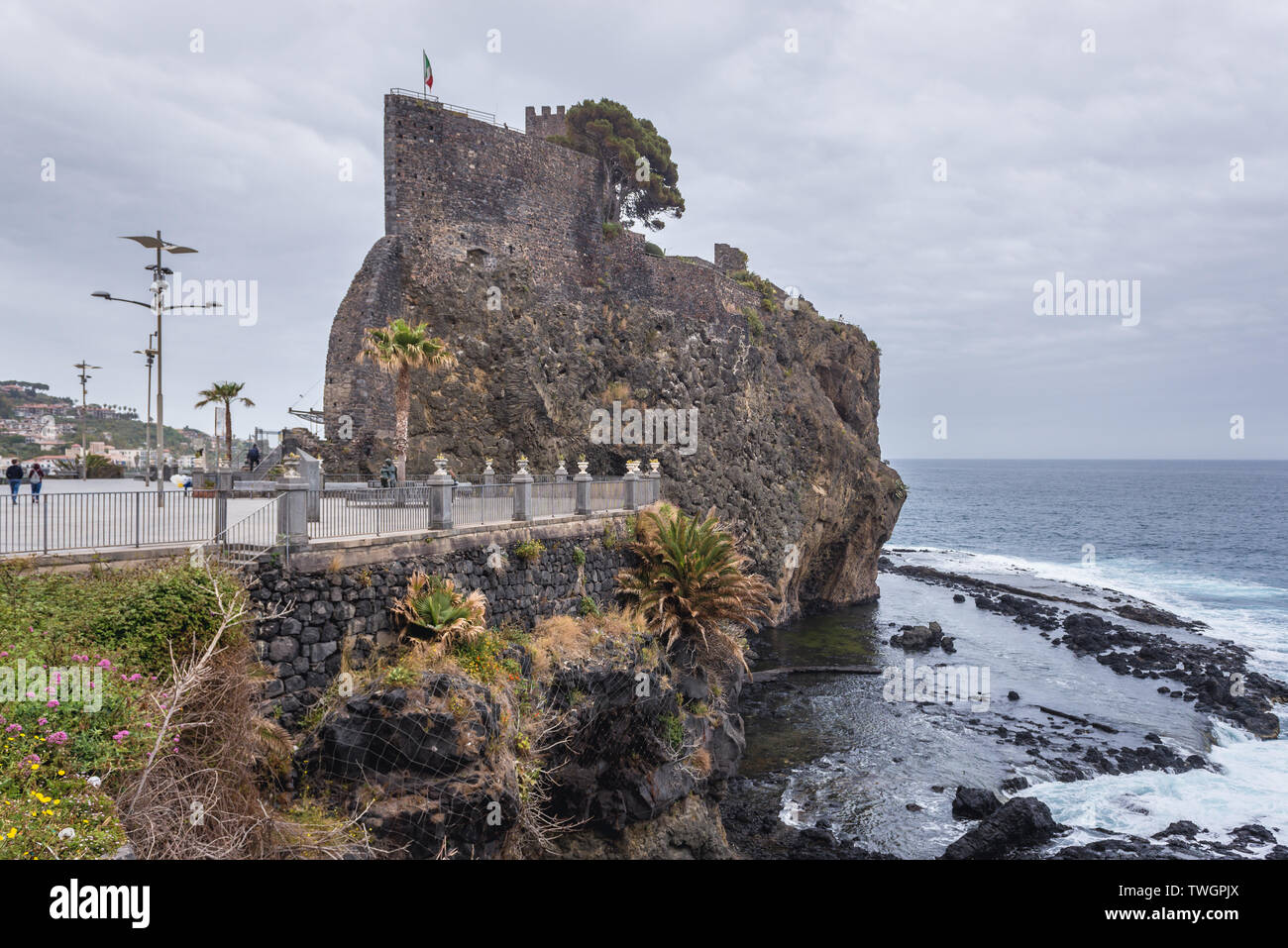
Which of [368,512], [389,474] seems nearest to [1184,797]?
[368,512]

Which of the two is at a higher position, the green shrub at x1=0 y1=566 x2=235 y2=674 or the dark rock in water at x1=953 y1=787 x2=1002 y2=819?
the green shrub at x1=0 y1=566 x2=235 y2=674

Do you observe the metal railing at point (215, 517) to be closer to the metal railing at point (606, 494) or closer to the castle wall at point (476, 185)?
the metal railing at point (606, 494)

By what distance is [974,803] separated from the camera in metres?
20.2

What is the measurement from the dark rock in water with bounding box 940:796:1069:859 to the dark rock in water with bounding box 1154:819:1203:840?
242 cm

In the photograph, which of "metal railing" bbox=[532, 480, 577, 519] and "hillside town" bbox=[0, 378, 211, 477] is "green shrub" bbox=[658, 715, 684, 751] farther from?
"hillside town" bbox=[0, 378, 211, 477]

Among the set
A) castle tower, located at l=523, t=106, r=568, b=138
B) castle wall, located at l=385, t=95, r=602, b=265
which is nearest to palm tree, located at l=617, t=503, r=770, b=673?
castle wall, located at l=385, t=95, r=602, b=265

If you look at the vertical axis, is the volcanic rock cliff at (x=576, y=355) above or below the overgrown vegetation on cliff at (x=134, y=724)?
above

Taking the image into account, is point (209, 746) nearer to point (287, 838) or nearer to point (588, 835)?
point (287, 838)

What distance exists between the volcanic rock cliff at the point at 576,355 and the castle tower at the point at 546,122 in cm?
19

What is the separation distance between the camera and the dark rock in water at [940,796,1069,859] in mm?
17938

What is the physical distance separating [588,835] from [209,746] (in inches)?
343

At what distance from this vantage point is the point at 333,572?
39.2ft

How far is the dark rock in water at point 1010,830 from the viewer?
58.9 feet

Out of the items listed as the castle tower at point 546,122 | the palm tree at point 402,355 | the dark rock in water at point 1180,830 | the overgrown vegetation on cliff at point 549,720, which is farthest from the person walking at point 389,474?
the castle tower at point 546,122
